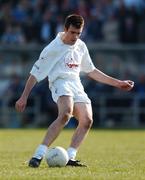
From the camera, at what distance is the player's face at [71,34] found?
12.8 metres

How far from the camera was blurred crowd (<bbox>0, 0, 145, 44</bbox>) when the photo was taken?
31.2m

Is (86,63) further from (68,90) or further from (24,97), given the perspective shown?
(24,97)

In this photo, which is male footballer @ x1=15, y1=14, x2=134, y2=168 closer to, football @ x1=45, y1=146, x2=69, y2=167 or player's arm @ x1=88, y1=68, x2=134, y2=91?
football @ x1=45, y1=146, x2=69, y2=167

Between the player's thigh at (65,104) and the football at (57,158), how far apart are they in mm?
616

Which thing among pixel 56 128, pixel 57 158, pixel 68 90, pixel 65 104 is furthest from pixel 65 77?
pixel 57 158

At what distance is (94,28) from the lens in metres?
31.3

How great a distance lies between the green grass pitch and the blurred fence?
3.99m

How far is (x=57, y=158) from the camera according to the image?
1268cm

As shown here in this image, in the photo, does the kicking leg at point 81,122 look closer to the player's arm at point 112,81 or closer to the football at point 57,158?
the football at point 57,158

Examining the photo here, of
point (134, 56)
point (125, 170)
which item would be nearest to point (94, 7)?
point (134, 56)

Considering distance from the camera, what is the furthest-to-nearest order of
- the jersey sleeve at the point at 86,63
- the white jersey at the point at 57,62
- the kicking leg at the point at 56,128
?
the jersey sleeve at the point at 86,63
the white jersey at the point at 57,62
the kicking leg at the point at 56,128

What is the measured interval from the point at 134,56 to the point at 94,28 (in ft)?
7.13

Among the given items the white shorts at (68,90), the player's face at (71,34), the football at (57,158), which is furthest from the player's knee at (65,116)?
the player's face at (71,34)

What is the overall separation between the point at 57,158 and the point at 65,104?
850mm
